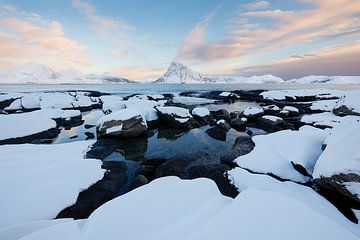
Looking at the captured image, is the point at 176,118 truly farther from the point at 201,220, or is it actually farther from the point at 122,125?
the point at 201,220

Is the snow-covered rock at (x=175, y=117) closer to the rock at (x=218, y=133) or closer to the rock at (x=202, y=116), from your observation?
the rock at (x=202, y=116)

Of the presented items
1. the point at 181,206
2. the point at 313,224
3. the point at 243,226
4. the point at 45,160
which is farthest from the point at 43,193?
the point at 313,224

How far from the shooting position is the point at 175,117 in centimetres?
1574

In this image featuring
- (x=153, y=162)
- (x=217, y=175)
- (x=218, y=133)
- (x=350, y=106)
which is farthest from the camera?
(x=350, y=106)

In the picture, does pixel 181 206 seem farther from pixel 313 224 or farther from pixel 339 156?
pixel 339 156

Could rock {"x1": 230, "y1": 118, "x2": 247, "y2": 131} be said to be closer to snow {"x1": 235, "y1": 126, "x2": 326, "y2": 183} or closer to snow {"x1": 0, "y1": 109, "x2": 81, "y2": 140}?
snow {"x1": 235, "y1": 126, "x2": 326, "y2": 183}

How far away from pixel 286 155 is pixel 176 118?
395 inches

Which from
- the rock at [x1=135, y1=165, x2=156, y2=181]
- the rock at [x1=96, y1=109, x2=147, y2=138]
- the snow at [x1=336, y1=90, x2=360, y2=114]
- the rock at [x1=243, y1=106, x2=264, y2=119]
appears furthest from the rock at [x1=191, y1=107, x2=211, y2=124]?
the snow at [x1=336, y1=90, x2=360, y2=114]

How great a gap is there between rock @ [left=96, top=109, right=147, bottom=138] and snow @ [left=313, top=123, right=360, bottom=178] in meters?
10.1

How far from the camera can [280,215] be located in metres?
3.01

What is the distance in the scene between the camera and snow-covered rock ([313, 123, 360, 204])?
4.24 m

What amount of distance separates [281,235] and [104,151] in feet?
29.2

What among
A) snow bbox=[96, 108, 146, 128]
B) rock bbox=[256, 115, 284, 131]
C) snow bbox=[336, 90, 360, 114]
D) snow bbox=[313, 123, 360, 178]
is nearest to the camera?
snow bbox=[313, 123, 360, 178]

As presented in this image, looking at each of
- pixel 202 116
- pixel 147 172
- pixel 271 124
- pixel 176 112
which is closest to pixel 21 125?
pixel 147 172
